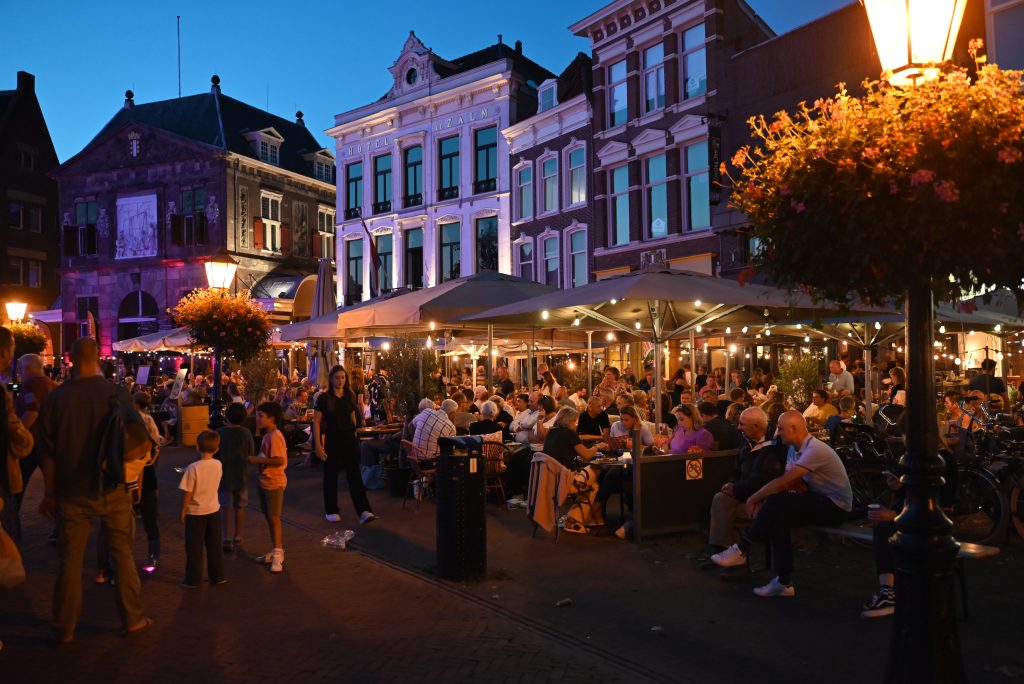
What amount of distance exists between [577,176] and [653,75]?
4475 mm

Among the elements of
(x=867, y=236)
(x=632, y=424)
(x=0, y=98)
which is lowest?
(x=632, y=424)

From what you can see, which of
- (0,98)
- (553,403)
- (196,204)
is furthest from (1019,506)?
(0,98)

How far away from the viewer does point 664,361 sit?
24.5 metres

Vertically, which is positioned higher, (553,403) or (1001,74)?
(1001,74)

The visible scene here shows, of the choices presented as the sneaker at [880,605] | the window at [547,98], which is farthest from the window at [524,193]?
the sneaker at [880,605]

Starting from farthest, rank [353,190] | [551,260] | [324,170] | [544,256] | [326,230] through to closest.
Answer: [326,230] < [324,170] < [353,190] < [544,256] < [551,260]

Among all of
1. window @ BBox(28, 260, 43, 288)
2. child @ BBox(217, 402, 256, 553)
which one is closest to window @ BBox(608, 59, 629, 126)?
child @ BBox(217, 402, 256, 553)

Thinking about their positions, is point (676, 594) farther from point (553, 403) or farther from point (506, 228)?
point (506, 228)

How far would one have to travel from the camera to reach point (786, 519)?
656 cm

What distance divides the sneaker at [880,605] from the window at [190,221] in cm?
3876

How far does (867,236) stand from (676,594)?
360cm

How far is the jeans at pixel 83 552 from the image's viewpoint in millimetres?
5363

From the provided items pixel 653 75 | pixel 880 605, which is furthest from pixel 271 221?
pixel 880 605

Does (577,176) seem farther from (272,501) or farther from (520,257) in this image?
(272,501)
